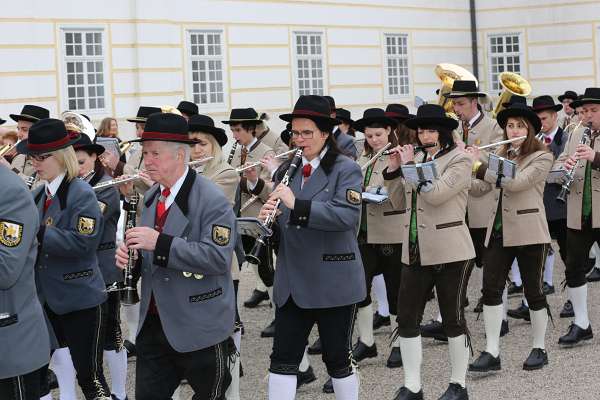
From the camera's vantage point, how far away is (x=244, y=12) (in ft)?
73.4

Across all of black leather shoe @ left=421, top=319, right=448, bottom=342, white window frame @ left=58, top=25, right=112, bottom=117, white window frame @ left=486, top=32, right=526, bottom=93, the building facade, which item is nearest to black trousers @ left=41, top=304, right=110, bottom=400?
black leather shoe @ left=421, top=319, right=448, bottom=342

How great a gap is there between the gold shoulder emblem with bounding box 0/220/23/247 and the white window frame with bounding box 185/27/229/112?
54.9 ft

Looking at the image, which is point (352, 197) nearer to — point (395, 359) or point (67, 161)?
point (67, 161)

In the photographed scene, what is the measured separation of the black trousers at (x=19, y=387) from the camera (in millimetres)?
5008

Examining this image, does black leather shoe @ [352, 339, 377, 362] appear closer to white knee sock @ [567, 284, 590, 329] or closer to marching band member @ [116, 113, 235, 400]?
white knee sock @ [567, 284, 590, 329]

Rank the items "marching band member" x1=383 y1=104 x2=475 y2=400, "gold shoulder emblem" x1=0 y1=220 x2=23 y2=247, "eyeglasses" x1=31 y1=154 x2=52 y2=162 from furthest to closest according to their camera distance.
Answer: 1. "marching band member" x1=383 y1=104 x2=475 y2=400
2. "eyeglasses" x1=31 y1=154 x2=52 y2=162
3. "gold shoulder emblem" x1=0 y1=220 x2=23 y2=247

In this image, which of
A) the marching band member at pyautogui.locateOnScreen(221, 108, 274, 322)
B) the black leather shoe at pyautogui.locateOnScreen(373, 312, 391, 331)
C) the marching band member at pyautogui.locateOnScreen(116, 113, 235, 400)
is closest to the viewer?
the marching band member at pyautogui.locateOnScreen(116, 113, 235, 400)

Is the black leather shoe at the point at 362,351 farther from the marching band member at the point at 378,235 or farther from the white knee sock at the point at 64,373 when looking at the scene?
the white knee sock at the point at 64,373

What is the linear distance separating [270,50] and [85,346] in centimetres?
1695

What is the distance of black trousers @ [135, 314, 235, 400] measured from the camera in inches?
214

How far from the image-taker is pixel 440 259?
7.32m

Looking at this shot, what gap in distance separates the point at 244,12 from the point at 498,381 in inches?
609

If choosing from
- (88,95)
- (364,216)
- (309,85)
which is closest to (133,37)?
(88,95)

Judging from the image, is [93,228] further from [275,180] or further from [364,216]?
[364,216]
